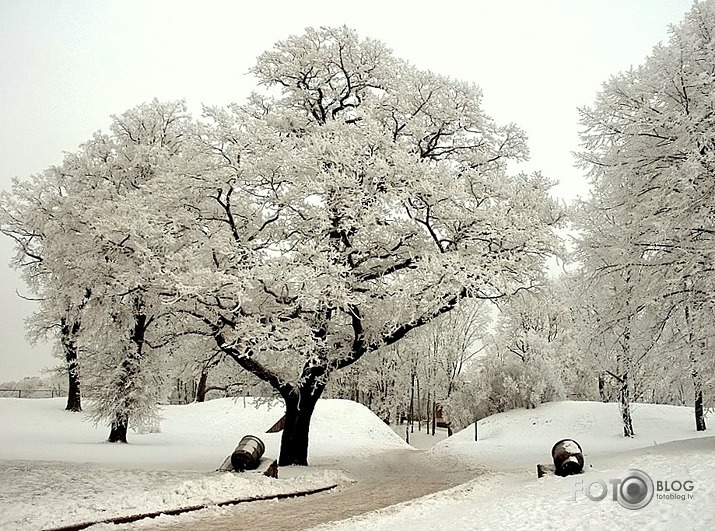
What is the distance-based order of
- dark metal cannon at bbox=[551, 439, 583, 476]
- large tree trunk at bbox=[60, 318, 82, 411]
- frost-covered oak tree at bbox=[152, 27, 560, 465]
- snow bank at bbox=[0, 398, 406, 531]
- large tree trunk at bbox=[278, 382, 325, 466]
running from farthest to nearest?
1. large tree trunk at bbox=[60, 318, 82, 411]
2. large tree trunk at bbox=[278, 382, 325, 466]
3. frost-covered oak tree at bbox=[152, 27, 560, 465]
4. dark metal cannon at bbox=[551, 439, 583, 476]
5. snow bank at bbox=[0, 398, 406, 531]

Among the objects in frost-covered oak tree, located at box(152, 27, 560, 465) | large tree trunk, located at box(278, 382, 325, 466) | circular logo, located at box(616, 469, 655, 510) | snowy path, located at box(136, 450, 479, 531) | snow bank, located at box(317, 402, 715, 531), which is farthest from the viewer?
large tree trunk, located at box(278, 382, 325, 466)

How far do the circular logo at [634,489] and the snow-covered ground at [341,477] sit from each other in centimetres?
13

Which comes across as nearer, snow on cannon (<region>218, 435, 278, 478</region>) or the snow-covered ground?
the snow-covered ground

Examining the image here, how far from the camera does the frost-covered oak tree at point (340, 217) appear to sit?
39.9 feet

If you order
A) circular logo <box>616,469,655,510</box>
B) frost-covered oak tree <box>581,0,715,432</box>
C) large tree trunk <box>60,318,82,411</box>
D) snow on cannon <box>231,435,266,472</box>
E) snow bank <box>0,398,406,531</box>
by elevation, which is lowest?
snow bank <box>0,398,406,531</box>

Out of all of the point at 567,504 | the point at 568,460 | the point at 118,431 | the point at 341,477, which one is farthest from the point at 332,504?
the point at 118,431

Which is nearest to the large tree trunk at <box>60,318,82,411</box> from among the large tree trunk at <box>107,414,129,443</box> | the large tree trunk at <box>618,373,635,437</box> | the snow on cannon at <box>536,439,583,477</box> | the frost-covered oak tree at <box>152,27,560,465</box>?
the large tree trunk at <box>107,414,129,443</box>

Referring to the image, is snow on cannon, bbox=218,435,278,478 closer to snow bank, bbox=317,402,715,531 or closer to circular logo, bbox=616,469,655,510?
snow bank, bbox=317,402,715,531

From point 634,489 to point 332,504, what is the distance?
4848mm

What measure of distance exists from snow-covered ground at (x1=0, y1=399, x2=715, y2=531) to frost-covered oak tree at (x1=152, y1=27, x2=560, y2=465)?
118 inches

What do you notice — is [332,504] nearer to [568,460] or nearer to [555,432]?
[568,460]

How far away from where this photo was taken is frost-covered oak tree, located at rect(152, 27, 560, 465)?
39.9ft

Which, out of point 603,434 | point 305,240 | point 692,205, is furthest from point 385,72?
point 603,434

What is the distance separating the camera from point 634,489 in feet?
24.3
